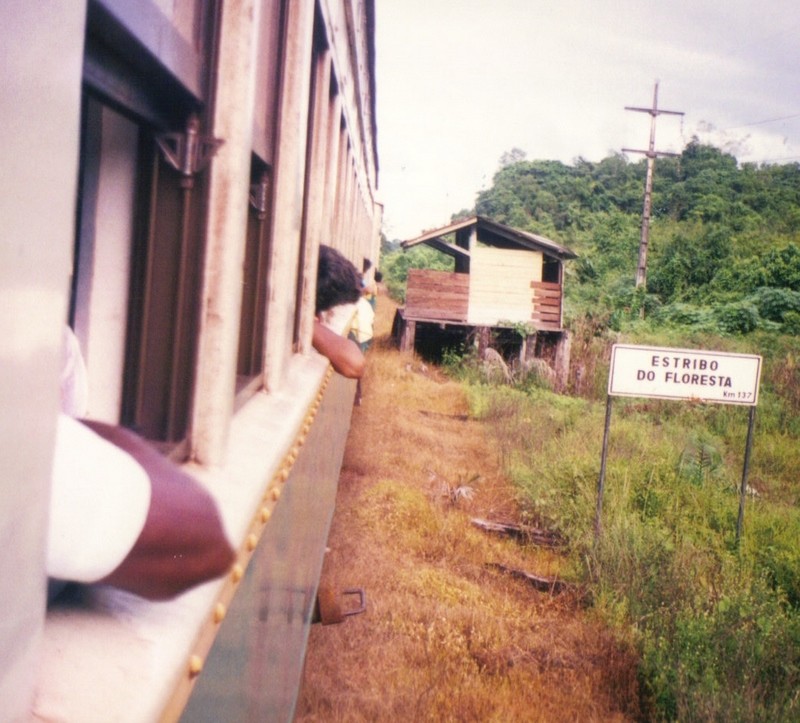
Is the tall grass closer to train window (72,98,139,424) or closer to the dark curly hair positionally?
the dark curly hair

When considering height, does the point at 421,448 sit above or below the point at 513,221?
below

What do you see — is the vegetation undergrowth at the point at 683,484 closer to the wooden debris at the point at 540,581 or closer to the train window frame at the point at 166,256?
the wooden debris at the point at 540,581

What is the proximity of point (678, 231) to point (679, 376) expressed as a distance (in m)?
40.0

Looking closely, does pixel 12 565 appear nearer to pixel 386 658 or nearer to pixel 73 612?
pixel 73 612

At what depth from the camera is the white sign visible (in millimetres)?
5668

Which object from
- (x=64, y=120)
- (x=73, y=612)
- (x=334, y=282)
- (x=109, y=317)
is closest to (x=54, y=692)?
(x=73, y=612)

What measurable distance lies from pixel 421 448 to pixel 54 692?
8.08 metres

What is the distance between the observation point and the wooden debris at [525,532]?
20.0ft

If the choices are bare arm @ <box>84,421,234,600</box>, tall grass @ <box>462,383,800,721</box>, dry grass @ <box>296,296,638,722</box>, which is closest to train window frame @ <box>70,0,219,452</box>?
bare arm @ <box>84,421,234,600</box>

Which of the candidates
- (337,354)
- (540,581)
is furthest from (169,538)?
(540,581)

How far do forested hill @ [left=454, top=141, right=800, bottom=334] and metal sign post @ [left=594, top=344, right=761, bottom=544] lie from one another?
1772 centimetres

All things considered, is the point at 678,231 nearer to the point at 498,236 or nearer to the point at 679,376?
the point at 498,236

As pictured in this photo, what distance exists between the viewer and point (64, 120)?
512mm

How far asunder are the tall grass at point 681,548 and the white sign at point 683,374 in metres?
0.95
